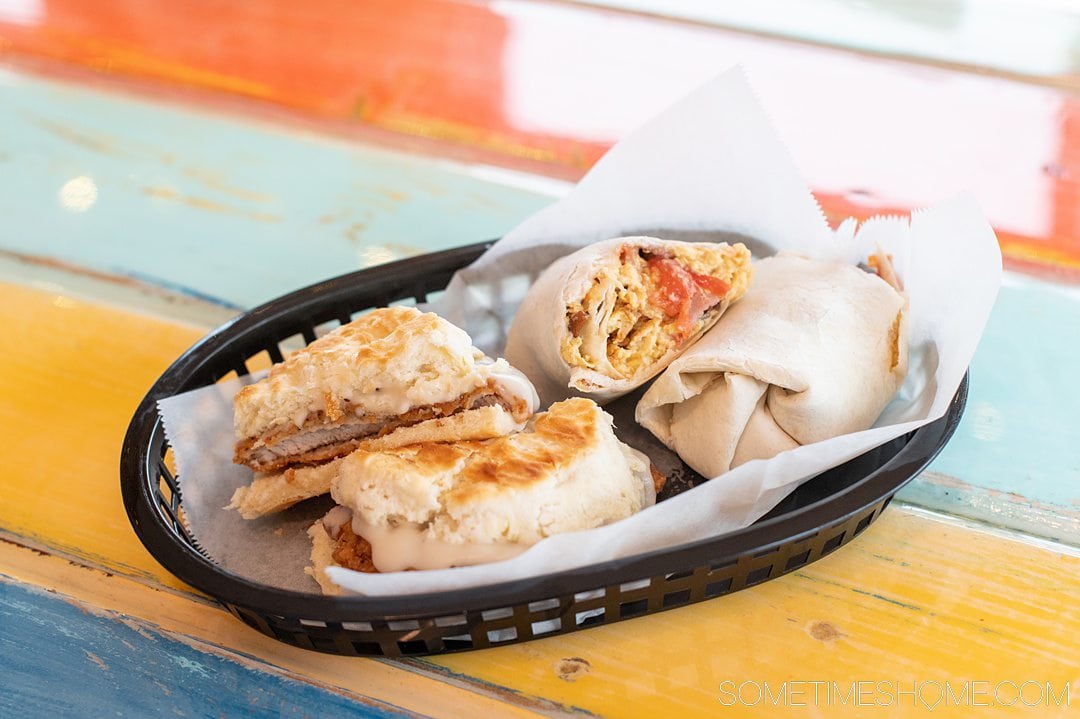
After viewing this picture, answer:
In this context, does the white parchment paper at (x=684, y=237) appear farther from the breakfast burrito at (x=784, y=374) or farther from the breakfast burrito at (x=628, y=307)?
the breakfast burrito at (x=628, y=307)

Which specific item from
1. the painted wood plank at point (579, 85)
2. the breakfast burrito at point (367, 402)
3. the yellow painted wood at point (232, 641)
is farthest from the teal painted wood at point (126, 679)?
the painted wood plank at point (579, 85)

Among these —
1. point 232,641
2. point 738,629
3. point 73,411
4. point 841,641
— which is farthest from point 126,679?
point 841,641

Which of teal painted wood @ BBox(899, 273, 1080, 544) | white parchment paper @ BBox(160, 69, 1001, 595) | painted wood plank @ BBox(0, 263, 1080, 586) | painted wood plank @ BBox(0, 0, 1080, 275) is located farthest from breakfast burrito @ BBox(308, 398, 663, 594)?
painted wood plank @ BBox(0, 0, 1080, 275)

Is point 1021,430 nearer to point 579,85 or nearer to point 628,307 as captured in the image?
point 628,307

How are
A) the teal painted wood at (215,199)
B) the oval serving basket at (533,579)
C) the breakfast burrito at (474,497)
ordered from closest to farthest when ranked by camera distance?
the oval serving basket at (533,579)
the breakfast burrito at (474,497)
the teal painted wood at (215,199)

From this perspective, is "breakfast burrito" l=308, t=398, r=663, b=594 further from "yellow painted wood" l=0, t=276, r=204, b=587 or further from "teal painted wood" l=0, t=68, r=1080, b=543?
"teal painted wood" l=0, t=68, r=1080, b=543

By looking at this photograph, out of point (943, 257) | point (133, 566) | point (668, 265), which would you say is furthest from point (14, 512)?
point (943, 257)

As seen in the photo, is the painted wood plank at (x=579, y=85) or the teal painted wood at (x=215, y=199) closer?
the teal painted wood at (x=215, y=199)
